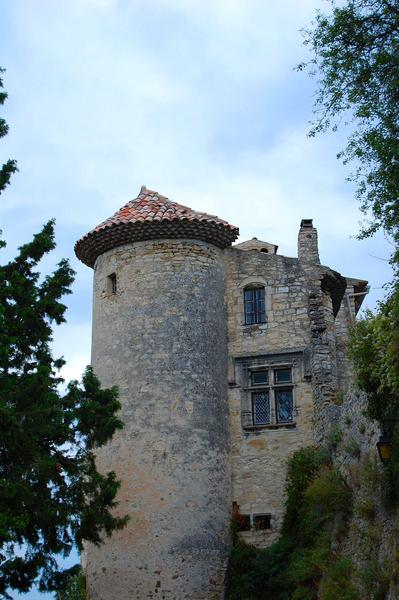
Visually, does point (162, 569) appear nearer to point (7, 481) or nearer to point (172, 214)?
point (7, 481)

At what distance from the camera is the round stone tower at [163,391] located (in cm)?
1908

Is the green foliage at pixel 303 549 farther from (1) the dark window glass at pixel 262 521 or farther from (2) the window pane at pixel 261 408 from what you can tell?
(2) the window pane at pixel 261 408

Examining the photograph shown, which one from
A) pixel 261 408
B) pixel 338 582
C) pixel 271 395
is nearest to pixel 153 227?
pixel 271 395

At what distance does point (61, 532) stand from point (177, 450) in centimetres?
538

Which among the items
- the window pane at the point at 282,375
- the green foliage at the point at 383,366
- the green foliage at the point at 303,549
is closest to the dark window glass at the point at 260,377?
the window pane at the point at 282,375

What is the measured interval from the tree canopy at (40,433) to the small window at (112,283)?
5.87 m

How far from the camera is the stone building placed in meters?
19.3

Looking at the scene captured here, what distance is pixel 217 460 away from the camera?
2033cm

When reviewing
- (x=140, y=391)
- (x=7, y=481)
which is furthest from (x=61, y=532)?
(x=140, y=391)

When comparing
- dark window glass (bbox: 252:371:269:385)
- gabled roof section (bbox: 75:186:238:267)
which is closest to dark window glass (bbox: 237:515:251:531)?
dark window glass (bbox: 252:371:269:385)

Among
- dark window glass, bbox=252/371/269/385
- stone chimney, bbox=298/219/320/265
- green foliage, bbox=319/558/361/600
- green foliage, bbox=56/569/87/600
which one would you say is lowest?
green foliage, bbox=56/569/87/600

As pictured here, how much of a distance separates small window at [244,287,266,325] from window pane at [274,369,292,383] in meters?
1.38

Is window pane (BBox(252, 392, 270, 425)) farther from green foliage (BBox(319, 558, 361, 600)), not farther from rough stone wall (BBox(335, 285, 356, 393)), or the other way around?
green foliage (BBox(319, 558, 361, 600))

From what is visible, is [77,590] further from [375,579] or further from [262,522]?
[375,579]
